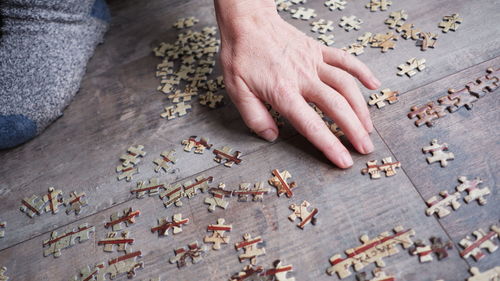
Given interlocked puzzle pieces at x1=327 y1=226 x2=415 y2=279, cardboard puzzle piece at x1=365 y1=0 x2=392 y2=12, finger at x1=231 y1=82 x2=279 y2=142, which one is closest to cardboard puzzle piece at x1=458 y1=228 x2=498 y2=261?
interlocked puzzle pieces at x1=327 y1=226 x2=415 y2=279

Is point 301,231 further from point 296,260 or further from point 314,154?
point 314,154

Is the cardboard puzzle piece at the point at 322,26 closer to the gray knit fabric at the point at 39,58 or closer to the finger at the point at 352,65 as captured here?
the finger at the point at 352,65

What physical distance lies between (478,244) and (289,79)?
2.99 ft

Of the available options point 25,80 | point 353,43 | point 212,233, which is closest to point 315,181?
point 212,233

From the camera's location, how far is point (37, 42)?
2.02m

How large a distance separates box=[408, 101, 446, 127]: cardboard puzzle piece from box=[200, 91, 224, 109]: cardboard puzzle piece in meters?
0.87

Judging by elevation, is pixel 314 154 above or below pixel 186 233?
above

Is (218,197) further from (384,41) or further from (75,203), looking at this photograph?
(384,41)

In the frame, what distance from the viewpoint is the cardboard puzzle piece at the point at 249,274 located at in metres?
1.38

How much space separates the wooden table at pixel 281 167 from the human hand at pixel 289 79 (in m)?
0.11

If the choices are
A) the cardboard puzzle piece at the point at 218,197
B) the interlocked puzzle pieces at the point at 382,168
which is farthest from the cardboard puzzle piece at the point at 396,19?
the cardboard puzzle piece at the point at 218,197

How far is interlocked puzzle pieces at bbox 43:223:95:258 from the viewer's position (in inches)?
62.3

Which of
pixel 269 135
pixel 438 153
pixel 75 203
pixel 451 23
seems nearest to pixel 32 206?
pixel 75 203

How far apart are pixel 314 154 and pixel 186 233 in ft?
2.01
